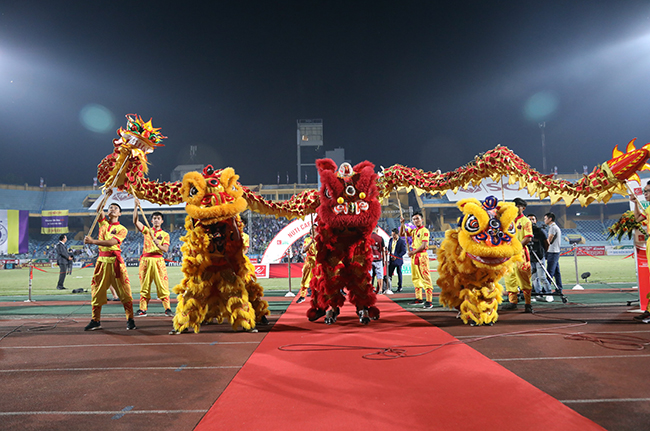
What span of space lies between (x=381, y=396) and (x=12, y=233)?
28.4 meters

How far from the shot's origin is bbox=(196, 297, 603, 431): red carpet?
210 cm

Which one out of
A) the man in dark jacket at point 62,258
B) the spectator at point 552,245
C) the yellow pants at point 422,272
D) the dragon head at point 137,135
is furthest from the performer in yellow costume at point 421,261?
the man in dark jacket at point 62,258

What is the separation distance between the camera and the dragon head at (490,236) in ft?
15.3

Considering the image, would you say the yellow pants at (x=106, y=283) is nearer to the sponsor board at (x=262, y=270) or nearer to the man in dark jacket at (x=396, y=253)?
the man in dark jacket at (x=396, y=253)

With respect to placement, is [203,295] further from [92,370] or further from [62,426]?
[62,426]

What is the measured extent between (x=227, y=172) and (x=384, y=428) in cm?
362

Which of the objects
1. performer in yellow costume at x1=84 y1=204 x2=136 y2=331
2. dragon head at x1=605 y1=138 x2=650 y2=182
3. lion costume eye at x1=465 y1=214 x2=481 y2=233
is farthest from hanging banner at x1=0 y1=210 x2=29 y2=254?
dragon head at x1=605 y1=138 x2=650 y2=182

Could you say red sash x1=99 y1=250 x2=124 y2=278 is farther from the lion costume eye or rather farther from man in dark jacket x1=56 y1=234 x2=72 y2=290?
man in dark jacket x1=56 y1=234 x2=72 y2=290

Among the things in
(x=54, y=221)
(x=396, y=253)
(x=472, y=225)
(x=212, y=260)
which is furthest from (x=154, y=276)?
(x=54, y=221)

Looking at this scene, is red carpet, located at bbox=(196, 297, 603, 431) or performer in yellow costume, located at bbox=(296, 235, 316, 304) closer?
red carpet, located at bbox=(196, 297, 603, 431)

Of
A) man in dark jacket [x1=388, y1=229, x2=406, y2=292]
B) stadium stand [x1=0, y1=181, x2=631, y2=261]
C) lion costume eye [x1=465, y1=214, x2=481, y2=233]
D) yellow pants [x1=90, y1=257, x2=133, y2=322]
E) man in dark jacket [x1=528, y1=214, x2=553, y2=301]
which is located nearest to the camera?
lion costume eye [x1=465, y1=214, x2=481, y2=233]

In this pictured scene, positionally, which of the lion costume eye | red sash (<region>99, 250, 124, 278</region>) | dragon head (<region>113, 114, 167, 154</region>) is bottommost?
red sash (<region>99, 250, 124, 278</region>)

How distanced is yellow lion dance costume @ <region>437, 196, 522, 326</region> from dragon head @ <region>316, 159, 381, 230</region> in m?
1.26

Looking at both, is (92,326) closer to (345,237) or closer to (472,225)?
(345,237)
